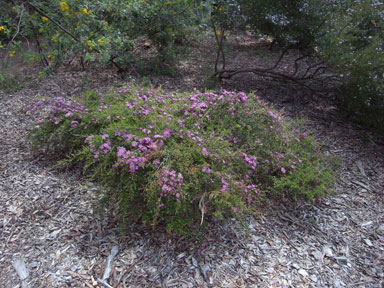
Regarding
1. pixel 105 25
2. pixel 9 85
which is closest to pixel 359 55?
pixel 105 25

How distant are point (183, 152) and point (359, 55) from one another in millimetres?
2680

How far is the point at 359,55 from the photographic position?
352 cm

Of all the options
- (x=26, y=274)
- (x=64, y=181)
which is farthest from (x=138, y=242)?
(x=64, y=181)

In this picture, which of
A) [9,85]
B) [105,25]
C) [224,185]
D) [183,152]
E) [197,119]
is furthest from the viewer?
[9,85]

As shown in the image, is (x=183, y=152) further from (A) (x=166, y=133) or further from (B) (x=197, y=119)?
(B) (x=197, y=119)

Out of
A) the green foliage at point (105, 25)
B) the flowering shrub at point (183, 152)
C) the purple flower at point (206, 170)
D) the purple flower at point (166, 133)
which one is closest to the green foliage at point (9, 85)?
the green foliage at point (105, 25)

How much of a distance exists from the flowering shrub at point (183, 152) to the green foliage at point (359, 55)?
1.10 meters

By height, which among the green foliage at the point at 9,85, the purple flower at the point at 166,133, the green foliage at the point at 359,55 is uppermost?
the green foliage at the point at 359,55

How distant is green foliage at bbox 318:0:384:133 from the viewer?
3.44m

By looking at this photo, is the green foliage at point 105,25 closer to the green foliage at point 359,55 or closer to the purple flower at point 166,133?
the purple flower at point 166,133

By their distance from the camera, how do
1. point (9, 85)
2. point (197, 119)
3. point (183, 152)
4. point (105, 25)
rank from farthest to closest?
1. point (9, 85)
2. point (105, 25)
3. point (197, 119)
4. point (183, 152)

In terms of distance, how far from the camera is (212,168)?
2.11m

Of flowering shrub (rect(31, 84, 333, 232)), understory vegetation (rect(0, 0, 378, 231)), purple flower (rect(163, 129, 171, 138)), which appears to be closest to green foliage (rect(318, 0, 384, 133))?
understory vegetation (rect(0, 0, 378, 231))

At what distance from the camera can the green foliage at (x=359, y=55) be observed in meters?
3.44
